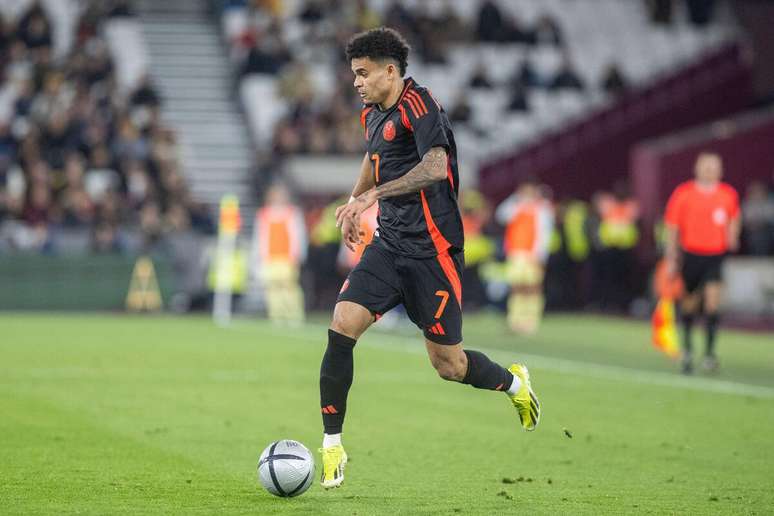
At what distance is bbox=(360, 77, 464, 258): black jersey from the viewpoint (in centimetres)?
761

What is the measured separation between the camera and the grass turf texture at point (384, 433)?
7.35m

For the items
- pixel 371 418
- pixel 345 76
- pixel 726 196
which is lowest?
pixel 371 418

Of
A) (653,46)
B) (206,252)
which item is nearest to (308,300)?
(206,252)

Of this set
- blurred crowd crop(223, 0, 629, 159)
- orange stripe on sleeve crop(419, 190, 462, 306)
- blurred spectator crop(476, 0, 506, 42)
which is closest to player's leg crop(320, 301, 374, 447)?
orange stripe on sleeve crop(419, 190, 462, 306)

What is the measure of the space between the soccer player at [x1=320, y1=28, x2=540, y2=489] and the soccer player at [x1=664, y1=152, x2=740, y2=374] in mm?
8081

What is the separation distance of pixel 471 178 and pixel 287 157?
465 centimetres

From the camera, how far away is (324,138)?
3156 cm

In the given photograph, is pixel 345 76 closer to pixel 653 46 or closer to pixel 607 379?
pixel 653 46

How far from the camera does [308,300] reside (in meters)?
29.5

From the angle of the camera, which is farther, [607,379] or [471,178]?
[471,178]

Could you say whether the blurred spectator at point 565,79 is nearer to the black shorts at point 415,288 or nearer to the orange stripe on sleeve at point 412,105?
the black shorts at point 415,288

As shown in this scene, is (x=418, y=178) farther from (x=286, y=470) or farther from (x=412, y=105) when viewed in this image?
(x=286, y=470)

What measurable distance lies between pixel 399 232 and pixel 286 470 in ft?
4.65

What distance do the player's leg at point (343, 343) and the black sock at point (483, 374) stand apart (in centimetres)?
64
